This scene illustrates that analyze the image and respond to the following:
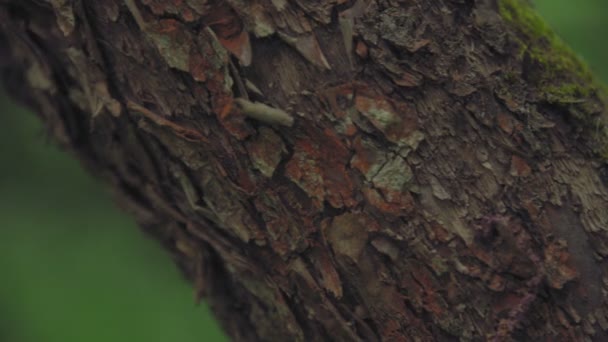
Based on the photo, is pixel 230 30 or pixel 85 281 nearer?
pixel 230 30

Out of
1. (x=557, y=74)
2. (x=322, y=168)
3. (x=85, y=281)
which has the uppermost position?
(x=557, y=74)

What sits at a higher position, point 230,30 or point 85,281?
point 230,30

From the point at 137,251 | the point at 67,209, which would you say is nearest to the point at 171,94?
the point at 137,251

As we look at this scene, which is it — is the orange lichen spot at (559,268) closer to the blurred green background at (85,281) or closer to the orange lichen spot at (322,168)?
the orange lichen spot at (322,168)

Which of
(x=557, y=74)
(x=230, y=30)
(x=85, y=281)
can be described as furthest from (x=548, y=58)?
(x=85, y=281)

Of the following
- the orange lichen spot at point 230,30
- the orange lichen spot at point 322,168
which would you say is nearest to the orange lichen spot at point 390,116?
the orange lichen spot at point 322,168

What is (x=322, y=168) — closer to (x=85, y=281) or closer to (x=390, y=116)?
(x=390, y=116)

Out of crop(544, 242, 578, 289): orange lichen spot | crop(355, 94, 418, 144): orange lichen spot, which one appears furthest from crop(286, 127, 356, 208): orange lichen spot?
crop(544, 242, 578, 289): orange lichen spot

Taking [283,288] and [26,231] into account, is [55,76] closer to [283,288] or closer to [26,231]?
[283,288]
